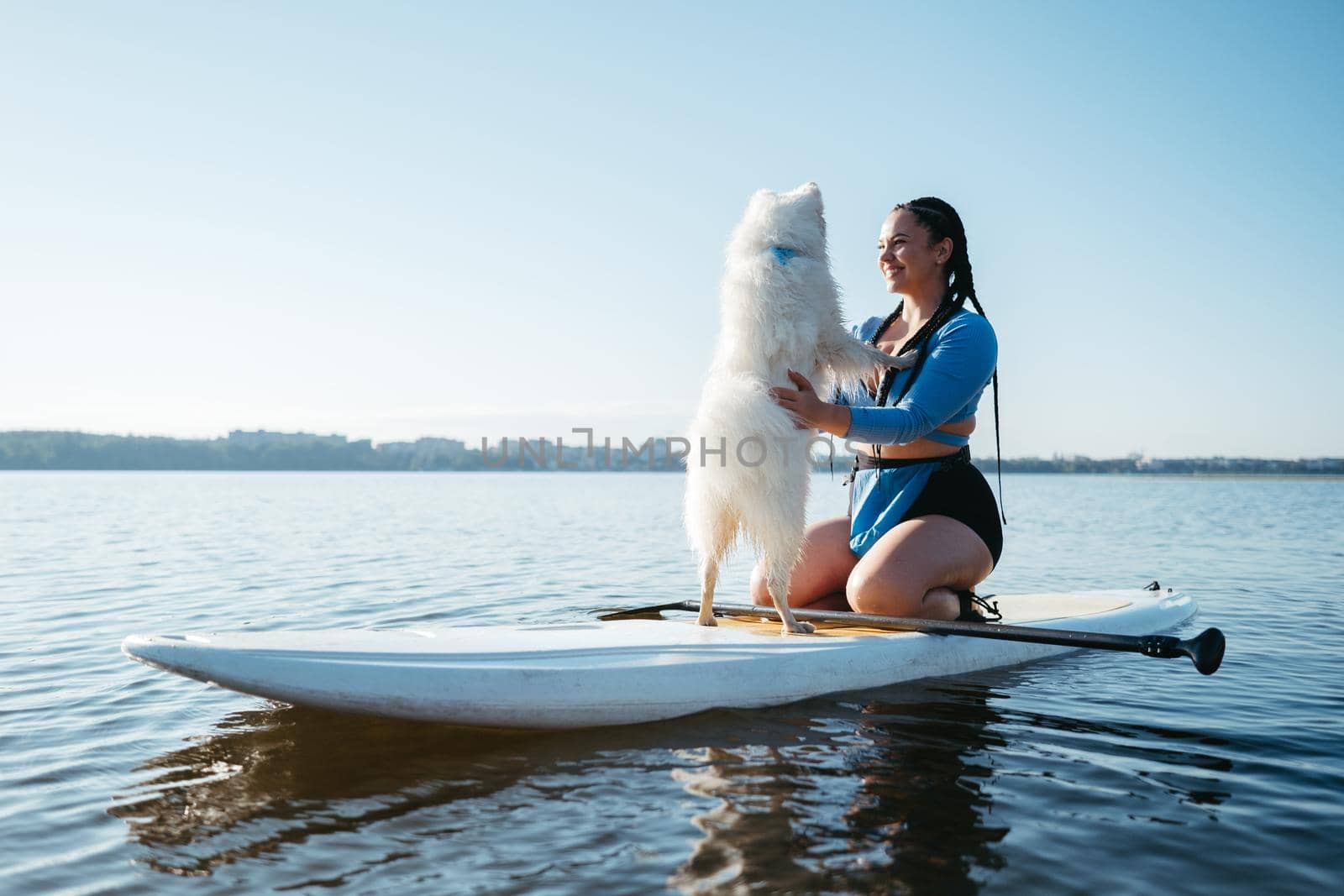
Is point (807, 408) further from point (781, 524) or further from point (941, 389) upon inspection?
point (941, 389)

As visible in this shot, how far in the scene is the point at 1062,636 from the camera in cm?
410

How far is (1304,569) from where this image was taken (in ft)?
A: 38.0

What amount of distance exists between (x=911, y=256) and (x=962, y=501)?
4.17 ft

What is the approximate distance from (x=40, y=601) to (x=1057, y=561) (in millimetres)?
12272

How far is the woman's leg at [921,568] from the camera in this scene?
14.7 feet

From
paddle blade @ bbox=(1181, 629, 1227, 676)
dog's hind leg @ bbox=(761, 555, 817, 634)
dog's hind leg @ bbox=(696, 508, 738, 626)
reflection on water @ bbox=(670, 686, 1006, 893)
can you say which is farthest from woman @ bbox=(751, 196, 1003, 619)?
paddle blade @ bbox=(1181, 629, 1227, 676)

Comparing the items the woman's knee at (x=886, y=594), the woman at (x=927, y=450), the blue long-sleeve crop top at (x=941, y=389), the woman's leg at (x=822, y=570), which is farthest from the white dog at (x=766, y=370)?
the woman's leg at (x=822, y=570)

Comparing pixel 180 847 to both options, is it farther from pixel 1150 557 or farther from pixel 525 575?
pixel 1150 557

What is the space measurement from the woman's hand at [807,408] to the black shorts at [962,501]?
88cm

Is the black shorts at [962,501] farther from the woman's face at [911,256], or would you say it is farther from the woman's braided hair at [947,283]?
the woman's face at [911,256]

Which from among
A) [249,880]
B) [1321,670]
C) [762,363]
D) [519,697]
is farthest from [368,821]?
[1321,670]

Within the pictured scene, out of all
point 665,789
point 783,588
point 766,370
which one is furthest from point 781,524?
point 665,789

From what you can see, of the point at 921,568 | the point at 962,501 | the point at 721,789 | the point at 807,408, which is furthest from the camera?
the point at 962,501

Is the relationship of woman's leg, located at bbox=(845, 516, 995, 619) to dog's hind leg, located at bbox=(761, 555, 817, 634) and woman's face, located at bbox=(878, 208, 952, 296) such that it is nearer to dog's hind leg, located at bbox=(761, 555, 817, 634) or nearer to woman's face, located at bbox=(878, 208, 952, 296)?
dog's hind leg, located at bbox=(761, 555, 817, 634)
